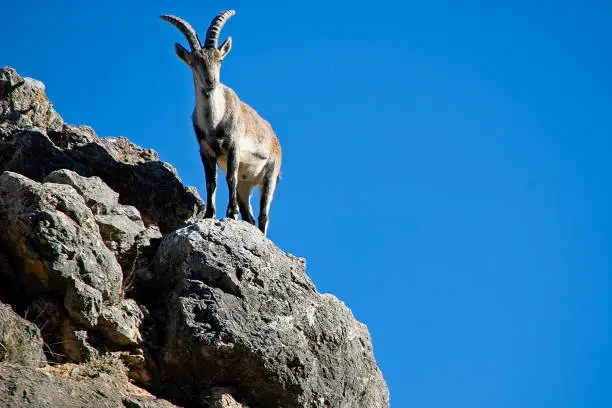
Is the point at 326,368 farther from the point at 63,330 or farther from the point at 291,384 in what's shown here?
the point at 63,330

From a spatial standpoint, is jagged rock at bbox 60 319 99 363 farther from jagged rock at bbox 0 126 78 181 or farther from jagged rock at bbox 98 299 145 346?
jagged rock at bbox 0 126 78 181

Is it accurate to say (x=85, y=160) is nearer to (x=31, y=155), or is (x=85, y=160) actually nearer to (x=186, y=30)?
(x=31, y=155)

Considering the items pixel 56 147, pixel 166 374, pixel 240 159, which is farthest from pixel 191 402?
pixel 240 159

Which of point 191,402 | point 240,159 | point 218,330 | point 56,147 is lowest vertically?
point 191,402

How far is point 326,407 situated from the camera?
1068 centimetres

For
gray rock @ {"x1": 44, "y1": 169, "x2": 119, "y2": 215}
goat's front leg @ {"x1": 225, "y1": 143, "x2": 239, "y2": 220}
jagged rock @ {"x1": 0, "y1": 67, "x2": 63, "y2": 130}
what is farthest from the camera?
goat's front leg @ {"x1": 225, "y1": 143, "x2": 239, "y2": 220}

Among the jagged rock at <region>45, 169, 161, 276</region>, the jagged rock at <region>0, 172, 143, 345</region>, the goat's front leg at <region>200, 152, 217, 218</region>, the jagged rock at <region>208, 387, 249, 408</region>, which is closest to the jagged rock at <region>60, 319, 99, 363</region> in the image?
the jagged rock at <region>0, 172, 143, 345</region>

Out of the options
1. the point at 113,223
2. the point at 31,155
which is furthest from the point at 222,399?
the point at 31,155

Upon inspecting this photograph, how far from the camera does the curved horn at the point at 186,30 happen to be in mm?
14438

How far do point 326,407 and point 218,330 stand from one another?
1.55 m

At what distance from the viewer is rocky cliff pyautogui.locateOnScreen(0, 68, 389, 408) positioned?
9664mm

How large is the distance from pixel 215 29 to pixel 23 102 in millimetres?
3069

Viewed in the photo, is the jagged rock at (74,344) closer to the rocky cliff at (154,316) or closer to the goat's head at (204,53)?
the rocky cliff at (154,316)

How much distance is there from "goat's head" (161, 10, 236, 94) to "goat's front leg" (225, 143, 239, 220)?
96 centimetres
